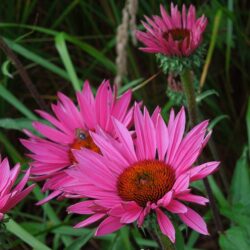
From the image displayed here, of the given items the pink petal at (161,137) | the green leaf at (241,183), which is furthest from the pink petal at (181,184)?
the green leaf at (241,183)

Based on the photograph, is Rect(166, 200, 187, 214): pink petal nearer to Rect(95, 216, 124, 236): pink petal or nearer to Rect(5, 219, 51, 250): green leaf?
Rect(95, 216, 124, 236): pink petal

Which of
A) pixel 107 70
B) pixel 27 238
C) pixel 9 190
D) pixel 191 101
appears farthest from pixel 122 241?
pixel 107 70

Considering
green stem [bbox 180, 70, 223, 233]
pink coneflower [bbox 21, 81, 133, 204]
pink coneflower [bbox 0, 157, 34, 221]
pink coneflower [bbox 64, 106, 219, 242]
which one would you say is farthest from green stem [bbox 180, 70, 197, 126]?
pink coneflower [bbox 0, 157, 34, 221]

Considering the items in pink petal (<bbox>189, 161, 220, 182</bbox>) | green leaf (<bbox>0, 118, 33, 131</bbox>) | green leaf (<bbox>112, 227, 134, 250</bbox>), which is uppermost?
pink petal (<bbox>189, 161, 220, 182</bbox>)

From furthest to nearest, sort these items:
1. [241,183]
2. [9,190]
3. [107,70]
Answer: [107,70], [241,183], [9,190]

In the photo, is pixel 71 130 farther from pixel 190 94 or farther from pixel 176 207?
pixel 176 207

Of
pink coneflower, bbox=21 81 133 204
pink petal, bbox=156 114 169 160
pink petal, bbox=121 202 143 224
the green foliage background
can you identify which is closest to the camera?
pink petal, bbox=121 202 143 224
